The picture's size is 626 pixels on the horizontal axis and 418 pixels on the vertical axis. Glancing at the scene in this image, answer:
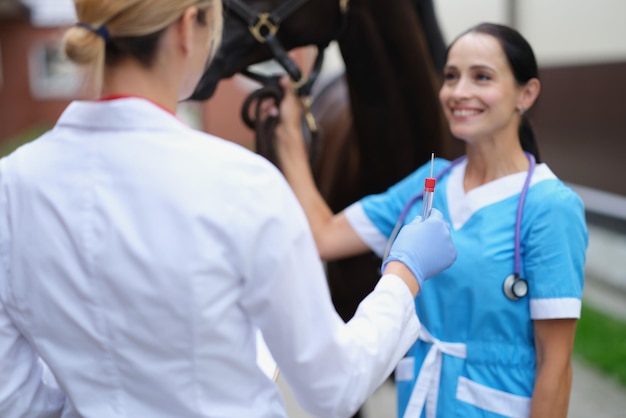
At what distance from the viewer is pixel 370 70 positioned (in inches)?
93.1

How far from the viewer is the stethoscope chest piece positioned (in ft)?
4.40

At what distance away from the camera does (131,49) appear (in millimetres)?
908

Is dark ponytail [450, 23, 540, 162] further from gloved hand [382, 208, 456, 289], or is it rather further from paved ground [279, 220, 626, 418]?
paved ground [279, 220, 626, 418]

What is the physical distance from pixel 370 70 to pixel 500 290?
119cm

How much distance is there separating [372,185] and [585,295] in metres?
2.58

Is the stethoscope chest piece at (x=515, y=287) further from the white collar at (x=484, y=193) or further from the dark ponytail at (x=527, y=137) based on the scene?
the dark ponytail at (x=527, y=137)

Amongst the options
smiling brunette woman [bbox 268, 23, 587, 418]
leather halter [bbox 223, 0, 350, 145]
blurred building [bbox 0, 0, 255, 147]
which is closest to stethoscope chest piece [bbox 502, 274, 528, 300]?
smiling brunette woman [bbox 268, 23, 587, 418]

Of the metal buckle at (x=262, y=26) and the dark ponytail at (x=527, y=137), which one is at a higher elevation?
the metal buckle at (x=262, y=26)

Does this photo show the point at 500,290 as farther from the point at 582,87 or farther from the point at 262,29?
the point at 582,87

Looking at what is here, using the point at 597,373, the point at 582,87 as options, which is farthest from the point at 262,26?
the point at 582,87

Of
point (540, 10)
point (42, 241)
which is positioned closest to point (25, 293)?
point (42, 241)

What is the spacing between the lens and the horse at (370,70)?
2223mm

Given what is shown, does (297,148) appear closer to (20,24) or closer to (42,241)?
(42,241)

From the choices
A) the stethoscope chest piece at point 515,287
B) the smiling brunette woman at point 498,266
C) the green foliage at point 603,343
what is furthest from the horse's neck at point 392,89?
the green foliage at point 603,343
